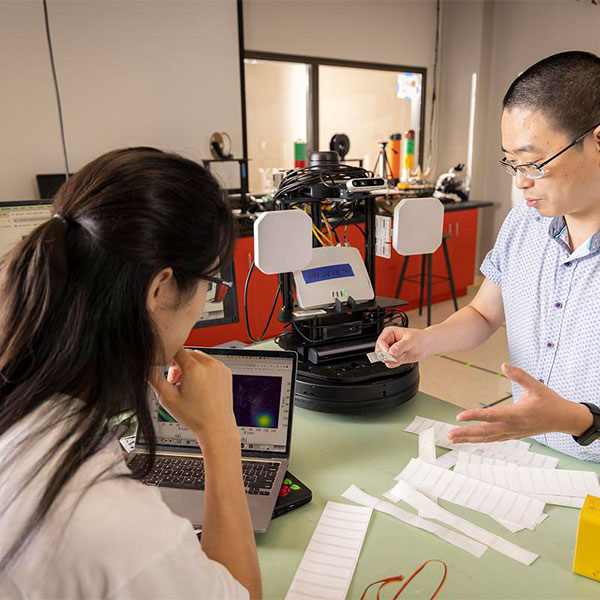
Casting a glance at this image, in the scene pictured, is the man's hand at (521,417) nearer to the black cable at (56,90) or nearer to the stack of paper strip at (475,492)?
the stack of paper strip at (475,492)

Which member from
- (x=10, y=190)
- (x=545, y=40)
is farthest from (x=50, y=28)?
(x=545, y=40)

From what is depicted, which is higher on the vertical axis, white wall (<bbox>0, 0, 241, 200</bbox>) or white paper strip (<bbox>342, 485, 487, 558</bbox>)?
white wall (<bbox>0, 0, 241, 200</bbox>)

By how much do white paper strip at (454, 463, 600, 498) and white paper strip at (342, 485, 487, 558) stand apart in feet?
0.61

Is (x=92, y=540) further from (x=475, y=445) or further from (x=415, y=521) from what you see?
(x=475, y=445)

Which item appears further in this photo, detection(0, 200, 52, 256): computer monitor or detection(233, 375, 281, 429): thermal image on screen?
detection(0, 200, 52, 256): computer monitor

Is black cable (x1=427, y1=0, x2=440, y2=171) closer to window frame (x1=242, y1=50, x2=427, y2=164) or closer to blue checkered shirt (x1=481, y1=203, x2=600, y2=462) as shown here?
window frame (x1=242, y1=50, x2=427, y2=164)

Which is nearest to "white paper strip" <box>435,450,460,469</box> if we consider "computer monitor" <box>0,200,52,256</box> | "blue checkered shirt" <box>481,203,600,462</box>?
"blue checkered shirt" <box>481,203,600,462</box>

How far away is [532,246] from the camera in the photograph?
133cm

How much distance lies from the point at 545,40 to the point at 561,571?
476cm

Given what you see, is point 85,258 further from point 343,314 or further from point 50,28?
point 50,28

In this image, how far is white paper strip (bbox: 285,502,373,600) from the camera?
31.3 inches

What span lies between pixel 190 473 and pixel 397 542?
0.41 m

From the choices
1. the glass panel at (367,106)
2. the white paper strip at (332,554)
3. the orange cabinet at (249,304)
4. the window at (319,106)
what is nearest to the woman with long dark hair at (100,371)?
the white paper strip at (332,554)

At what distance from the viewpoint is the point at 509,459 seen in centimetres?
113
